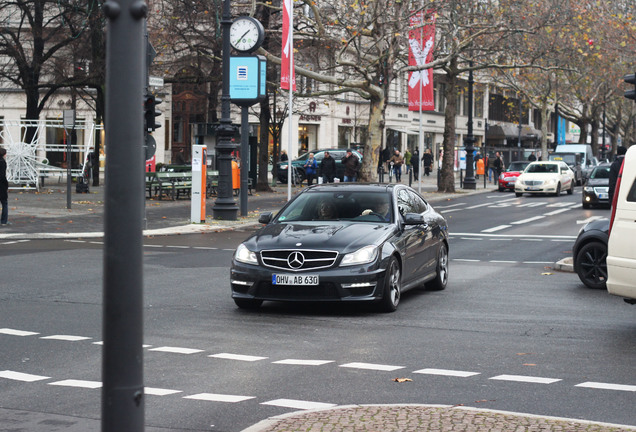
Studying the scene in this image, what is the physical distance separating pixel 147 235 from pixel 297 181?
28479 mm

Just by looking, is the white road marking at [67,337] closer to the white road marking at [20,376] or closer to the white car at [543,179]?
the white road marking at [20,376]

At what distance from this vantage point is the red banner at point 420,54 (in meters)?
34.5

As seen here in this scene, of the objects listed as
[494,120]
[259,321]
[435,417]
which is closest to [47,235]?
[259,321]

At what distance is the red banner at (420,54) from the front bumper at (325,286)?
2261cm

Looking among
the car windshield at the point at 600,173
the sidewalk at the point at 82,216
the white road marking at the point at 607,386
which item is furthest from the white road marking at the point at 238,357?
the car windshield at the point at 600,173

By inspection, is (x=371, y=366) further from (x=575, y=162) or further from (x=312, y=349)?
A: (x=575, y=162)

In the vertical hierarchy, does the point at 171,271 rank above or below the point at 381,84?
below

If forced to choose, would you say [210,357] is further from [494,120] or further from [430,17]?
[494,120]

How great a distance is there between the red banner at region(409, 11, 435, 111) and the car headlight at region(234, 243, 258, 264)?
22372 millimetres

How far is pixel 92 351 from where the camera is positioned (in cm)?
908

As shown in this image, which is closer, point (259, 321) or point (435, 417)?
point (435, 417)

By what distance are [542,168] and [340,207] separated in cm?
3395

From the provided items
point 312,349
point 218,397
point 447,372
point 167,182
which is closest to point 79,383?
point 218,397

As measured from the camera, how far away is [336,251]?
441 inches
